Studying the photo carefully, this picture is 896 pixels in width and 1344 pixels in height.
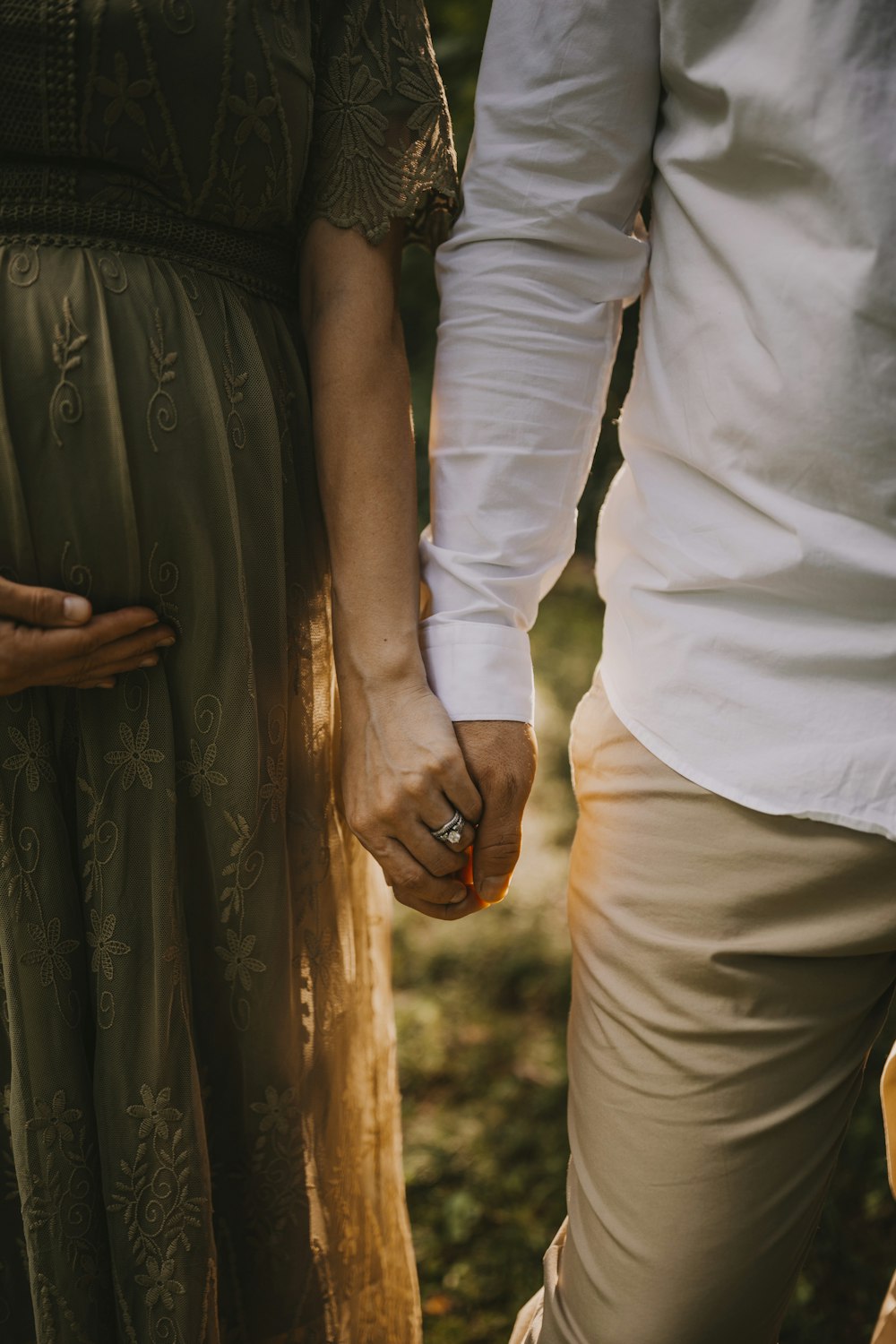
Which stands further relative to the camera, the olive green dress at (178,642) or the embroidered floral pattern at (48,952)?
the embroidered floral pattern at (48,952)

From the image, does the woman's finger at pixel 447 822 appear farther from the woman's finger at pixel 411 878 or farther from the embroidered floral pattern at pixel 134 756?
the embroidered floral pattern at pixel 134 756

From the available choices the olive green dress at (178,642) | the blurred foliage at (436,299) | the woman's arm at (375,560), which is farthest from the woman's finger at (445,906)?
the blurred foliage at (436,299)

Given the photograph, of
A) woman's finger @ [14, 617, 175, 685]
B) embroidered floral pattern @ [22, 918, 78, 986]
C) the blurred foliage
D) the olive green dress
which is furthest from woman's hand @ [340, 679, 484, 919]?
the blurred foliage

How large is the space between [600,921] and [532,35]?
1010 mm

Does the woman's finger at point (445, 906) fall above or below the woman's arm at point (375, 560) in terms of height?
below

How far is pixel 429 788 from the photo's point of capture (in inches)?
47.3

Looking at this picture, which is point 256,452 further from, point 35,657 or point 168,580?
point 35,657

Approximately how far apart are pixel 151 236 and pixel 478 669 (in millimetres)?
601

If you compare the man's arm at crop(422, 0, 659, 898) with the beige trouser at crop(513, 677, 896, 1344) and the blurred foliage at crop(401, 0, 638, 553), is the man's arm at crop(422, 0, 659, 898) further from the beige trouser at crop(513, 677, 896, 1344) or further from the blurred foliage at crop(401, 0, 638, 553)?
the blurred foliage at crop(401, 0, 638, 553)

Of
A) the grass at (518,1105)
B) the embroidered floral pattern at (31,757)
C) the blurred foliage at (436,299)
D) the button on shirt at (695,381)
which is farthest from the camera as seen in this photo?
the grass at (518,1105)

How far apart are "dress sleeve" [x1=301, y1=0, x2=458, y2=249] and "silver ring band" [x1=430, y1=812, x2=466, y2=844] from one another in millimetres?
677

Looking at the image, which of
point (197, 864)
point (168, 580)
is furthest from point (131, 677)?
point (197, 864)

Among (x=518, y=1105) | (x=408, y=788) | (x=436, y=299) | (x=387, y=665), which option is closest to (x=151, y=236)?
(x=387, y=665)

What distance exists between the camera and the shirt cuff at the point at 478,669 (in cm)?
126
